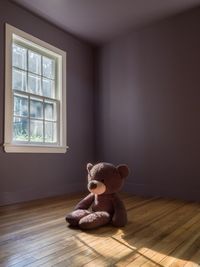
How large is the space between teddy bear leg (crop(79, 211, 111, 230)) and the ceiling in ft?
8.40

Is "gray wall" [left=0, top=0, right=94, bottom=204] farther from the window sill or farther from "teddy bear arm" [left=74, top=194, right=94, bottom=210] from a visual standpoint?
"teddy bear arm" [left=74, top=194, right=94, bottom=210]

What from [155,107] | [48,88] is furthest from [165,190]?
[48,88]

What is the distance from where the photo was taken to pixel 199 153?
3.27 metres

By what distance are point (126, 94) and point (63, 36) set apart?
4.40ft

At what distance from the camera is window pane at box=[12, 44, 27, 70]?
10.5 feet

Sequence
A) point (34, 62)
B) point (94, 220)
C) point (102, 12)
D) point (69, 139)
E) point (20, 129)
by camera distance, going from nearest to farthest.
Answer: point (94, 220), point (20, 129), point (102, 12), point (34, 62), point (69, 139)

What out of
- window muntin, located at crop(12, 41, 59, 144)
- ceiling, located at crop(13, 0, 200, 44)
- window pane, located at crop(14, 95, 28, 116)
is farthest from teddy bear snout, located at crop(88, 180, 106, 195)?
ceiling, located at crop(13, 0, 200, 44)

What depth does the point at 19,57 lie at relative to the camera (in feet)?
10.7

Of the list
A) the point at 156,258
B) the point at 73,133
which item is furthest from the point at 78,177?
the point at 156,258

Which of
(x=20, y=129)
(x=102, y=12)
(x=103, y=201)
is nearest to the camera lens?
(x=103, y=201)

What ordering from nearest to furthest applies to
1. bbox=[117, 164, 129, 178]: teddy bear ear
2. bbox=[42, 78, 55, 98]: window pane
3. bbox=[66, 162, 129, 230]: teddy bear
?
bbox=[66, 162, 129, 230]: teddy bear
bbox=[117, 164, 129, 178]: teddy bear ear
bbox=[42, 78, 55, 98]: window pane

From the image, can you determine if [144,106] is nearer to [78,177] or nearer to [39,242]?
[78,177]

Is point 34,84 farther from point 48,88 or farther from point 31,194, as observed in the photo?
point 31,194

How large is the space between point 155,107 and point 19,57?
79.7 inches
